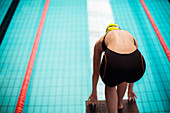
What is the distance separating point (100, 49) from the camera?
126cm

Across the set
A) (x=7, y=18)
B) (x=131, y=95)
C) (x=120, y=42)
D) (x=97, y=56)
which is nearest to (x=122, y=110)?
(x=131, y=95)

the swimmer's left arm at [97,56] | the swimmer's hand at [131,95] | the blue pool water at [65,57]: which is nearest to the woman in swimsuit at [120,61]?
the swimmer's left arm at [97,56]

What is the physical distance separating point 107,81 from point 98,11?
376 centimetres

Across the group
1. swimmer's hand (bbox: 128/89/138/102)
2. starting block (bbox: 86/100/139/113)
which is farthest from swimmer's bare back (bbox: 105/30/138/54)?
starting block (bbox: 86/100/139/113)

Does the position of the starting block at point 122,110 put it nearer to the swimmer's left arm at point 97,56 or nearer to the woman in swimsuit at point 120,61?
the swimmer's left arm at point 97,56

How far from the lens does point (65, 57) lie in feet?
10.4

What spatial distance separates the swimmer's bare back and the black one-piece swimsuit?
0.04 meters

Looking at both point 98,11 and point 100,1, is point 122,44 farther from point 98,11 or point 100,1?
point 100,1

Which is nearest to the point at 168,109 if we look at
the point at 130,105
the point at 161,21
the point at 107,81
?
the point at 130,105

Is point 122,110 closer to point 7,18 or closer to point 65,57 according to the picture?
point 65,57

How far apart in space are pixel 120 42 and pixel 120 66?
211 millimetres

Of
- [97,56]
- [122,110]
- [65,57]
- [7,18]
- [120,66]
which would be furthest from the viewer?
[7,18]

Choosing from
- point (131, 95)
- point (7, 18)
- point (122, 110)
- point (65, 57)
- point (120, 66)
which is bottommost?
point (65, 57)

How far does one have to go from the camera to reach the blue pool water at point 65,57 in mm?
2463
